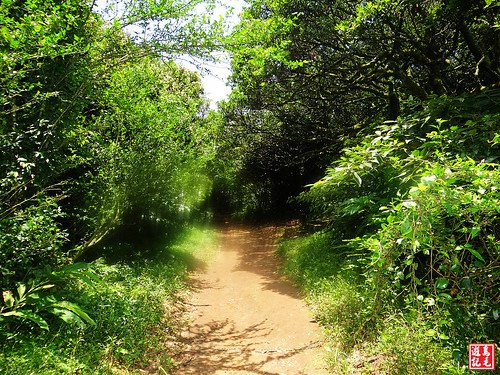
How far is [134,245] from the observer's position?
952cm

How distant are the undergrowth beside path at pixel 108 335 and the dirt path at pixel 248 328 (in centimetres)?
51

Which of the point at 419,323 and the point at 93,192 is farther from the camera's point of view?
the point at 93,192

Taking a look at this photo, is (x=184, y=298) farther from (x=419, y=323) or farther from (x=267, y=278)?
(x=419, y=323)

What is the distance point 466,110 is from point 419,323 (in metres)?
3.09

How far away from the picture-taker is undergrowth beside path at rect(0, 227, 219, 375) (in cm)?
359

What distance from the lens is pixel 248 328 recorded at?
602 cm

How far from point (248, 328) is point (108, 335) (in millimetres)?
2493

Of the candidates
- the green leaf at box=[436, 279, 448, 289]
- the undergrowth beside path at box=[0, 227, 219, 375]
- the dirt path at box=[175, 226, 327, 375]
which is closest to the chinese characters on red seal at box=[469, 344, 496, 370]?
the green leaf at box=[436, 279, 448, 289]

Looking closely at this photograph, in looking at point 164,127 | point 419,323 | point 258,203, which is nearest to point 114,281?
point 164,127

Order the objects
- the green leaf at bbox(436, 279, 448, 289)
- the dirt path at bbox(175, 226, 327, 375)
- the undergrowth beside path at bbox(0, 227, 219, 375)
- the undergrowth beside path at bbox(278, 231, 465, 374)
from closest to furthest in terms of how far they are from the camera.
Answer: the green leaf at bbox(436, 279, 448, 289) < the undergrowth beside path at bbox(278, 231, 465, 374) < the undergrowth beside path at bbox(0, 227, 219, 375) < the dirt path at bbox(175, 226, 327, 375)

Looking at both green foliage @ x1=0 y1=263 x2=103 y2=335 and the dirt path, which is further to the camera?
the dirt path

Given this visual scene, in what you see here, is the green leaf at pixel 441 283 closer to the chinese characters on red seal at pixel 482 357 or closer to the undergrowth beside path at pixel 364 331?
the chinese characters on red seal at pixel 482 357

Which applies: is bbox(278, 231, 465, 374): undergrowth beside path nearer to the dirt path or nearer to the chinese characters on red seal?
the chinese characters on red seal

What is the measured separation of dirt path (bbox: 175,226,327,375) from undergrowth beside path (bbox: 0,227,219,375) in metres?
0.51
